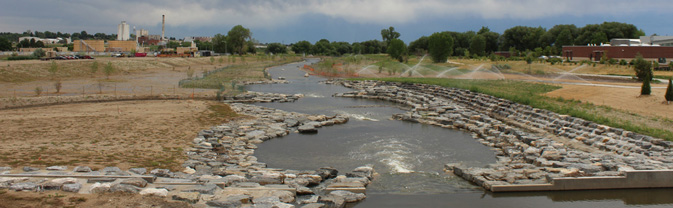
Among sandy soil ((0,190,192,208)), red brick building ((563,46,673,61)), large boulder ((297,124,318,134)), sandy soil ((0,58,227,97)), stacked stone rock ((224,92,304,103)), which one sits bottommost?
large boulder ((297,124,318,134))

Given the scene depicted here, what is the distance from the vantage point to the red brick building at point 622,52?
67.4 metres

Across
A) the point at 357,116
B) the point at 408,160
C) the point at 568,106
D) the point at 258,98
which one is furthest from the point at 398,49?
the point at 408,160

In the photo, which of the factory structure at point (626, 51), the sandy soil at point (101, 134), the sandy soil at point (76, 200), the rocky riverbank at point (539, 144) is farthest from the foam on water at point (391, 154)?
the factory structure at point (626, 51)

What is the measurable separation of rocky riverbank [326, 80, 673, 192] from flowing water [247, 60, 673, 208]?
757 mm

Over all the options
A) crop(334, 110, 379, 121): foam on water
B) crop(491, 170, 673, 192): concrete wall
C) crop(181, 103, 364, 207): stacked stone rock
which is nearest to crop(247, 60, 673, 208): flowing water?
crop(334, 110, 379, 121): foam on water

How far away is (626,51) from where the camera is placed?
7050cm

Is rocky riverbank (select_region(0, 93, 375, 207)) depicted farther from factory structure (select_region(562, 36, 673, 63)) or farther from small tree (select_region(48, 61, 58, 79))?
factory structure (select_region(562, 36, 673, 63))

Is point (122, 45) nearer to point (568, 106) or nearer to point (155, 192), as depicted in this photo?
point (568, 106)

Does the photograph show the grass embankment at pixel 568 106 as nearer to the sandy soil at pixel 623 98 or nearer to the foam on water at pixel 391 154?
the sandy soil at pixel 623 98

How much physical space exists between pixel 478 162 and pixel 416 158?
2461mm

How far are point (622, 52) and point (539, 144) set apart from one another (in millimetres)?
60310

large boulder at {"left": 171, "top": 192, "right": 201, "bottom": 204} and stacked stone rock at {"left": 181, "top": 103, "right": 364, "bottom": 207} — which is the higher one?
large boulder at {"left": 171, "top": 192, "right": 201, "bottom": 204}

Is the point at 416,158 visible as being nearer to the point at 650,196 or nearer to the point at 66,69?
the point at 650,196

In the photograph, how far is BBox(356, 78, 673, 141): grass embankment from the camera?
21.4m
